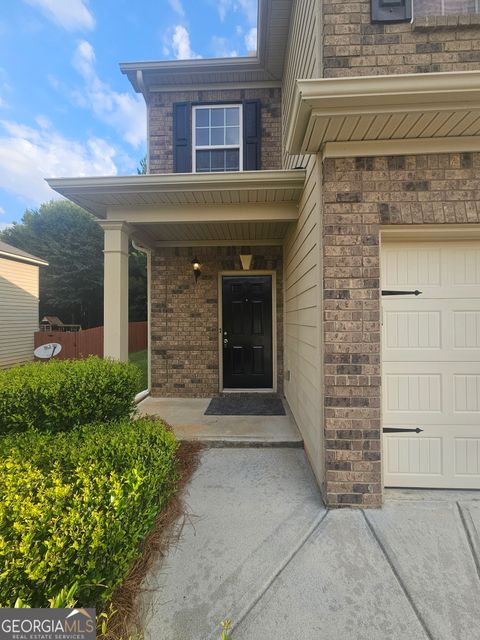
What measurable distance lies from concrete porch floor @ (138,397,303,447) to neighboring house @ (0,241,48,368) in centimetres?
808

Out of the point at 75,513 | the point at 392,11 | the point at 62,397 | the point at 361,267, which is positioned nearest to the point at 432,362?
the point at 361,267

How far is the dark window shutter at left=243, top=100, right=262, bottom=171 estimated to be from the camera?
496cm

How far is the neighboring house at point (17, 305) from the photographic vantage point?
9.93m

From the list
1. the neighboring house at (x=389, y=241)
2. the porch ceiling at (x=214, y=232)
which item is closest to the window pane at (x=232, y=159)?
the porch ceiling at (x=214, y=232)

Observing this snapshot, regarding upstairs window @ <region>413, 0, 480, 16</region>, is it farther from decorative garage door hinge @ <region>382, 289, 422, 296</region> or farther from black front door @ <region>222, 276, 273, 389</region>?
black front door @ <region>222, 276, 273, 389</region>

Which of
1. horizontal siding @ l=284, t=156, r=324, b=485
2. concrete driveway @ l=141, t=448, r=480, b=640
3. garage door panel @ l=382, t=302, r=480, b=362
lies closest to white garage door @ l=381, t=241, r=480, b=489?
garage door panel @ l=382, t=302, r=480, b=362

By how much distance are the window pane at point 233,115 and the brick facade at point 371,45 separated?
3.11 meters

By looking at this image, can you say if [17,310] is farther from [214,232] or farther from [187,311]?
[214,232]

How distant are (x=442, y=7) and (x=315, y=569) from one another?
4.10m

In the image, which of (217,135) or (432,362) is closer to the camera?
(432,362)

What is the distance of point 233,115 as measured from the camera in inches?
203

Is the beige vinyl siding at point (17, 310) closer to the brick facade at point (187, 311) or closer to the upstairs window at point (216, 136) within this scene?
the brick facade at point (187, 311)

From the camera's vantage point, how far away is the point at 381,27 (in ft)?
7.51

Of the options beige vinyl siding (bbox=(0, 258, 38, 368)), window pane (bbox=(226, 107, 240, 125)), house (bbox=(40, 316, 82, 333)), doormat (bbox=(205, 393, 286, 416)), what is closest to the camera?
doormat (bbox=(205, 393, 286, 416))
